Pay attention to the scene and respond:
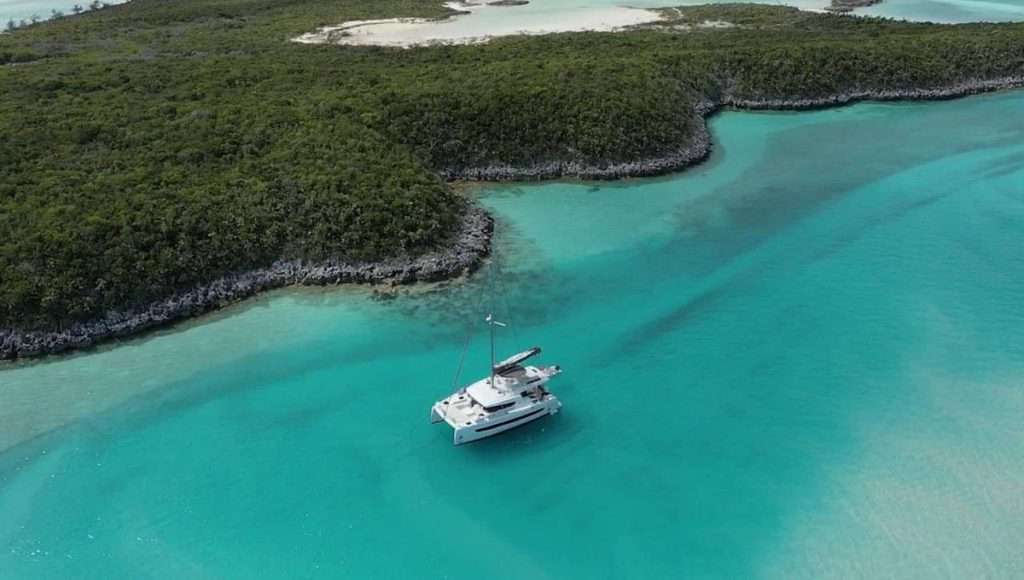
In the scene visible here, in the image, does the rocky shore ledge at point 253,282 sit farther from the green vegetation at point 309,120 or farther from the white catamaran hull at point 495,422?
the white catamaran hull at point 495,422

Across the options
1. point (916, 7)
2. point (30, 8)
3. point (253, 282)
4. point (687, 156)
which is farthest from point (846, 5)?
point (30, 8)

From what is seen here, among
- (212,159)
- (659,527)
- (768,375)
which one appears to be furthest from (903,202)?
(212,159)

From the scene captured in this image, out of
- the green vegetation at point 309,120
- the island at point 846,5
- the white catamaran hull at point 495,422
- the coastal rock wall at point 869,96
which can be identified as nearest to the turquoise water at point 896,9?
the island at point 846,5

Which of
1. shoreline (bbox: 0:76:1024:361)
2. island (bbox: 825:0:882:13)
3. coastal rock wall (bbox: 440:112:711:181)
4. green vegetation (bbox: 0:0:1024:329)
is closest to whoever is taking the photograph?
shoreline (bbox: 0:76:1024:361)

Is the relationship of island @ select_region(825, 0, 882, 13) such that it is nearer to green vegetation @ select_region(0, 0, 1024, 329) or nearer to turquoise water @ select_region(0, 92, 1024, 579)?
green vegetation @ select_region(0, 0, 1024, 329)

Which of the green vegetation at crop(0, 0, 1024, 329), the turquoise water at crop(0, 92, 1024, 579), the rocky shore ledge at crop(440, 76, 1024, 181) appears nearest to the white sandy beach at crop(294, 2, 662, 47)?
the green vegetation at crop(0, 0, 1024, 329)

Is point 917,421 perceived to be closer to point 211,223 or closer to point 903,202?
point 903,202
